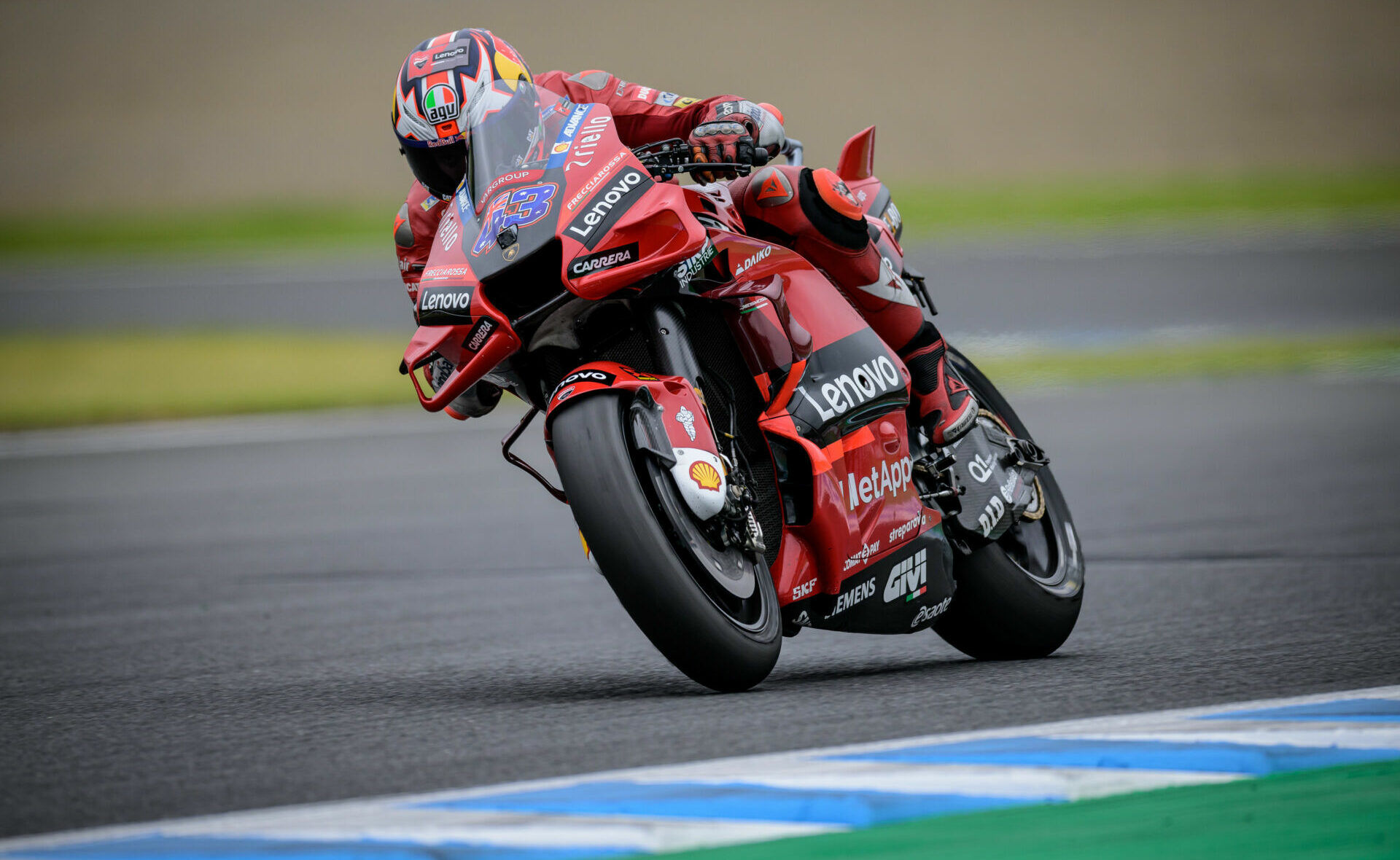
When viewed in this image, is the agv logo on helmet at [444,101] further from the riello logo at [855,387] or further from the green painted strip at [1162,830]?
the green painted strip at [1162,830]

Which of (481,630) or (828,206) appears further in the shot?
(481,630)

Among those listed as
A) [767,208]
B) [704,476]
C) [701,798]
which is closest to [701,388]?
[704,476]

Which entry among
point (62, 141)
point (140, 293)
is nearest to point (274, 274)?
point (140, 293)

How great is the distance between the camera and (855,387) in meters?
4.31

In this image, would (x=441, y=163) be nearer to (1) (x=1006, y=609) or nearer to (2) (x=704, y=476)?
(2) (x=704, y=476)

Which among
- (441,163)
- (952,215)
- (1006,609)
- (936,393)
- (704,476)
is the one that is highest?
(441,163)

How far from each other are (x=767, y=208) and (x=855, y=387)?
0.54 metres

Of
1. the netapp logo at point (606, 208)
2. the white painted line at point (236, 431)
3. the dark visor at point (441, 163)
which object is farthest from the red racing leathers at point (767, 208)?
the white painted line at point (236, 431)

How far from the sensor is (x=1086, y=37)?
42.8m

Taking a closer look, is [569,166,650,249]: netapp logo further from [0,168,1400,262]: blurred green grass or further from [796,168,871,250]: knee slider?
[0,168,1400,262]: blurred green grass

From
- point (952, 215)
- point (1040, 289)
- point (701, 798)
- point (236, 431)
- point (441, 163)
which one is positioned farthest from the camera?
point (952, 215)

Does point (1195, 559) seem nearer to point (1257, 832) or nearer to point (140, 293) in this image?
point (1257, 832)

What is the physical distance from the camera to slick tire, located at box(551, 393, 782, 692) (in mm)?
3609

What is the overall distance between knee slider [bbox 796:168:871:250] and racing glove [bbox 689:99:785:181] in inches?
5.6
